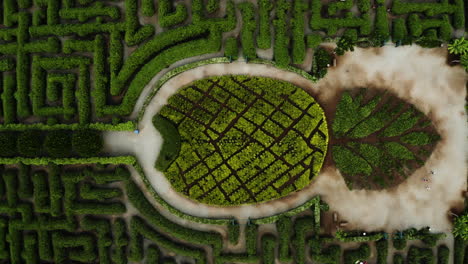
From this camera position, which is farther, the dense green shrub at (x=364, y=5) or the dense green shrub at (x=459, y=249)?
the dense green shrub at (x=459, y=249)

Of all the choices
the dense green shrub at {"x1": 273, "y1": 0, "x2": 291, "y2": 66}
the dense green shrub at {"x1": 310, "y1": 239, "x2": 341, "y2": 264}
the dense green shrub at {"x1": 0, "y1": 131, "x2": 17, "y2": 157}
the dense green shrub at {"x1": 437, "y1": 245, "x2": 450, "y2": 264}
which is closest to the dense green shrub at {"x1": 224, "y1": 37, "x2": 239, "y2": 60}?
the dense green shrub at {"x1": 273, "y1": 0, "x2": 291, "y2": 66}

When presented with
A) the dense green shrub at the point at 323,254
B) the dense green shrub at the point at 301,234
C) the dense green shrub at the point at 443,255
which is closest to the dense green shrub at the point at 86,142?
the dense green shrub at the point at 301,234

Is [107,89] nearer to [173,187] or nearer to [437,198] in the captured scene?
[173,187]

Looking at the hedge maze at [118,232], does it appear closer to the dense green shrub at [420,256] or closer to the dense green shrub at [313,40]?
the dense green shrub at [420,256]

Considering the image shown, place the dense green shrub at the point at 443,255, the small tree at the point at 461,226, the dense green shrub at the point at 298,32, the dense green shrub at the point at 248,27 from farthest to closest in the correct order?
1. the dense green shrub at the point at 443,255
2. the dense green shrub at the point at 248,27
3. the dense green shrub at the point at 298,32
4. the small tree at the point at 461,226

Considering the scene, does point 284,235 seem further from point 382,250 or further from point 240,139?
point 240,139

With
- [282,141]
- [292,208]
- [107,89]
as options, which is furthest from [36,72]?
[292,208]

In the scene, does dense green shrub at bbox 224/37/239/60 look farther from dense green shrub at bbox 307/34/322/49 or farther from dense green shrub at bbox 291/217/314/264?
dense green shrub at bbox 291/217/314/264

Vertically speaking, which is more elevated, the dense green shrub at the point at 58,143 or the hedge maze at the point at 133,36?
the hedge maze at the point at 133,36
